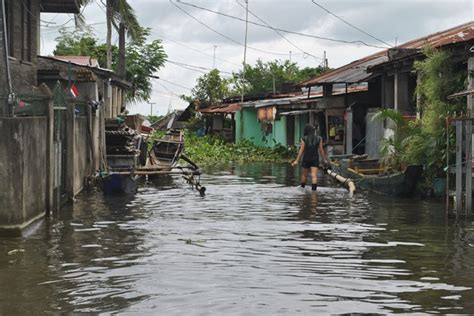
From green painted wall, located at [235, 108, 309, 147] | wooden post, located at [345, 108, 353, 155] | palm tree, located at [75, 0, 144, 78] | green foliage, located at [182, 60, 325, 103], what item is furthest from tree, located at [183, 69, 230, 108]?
wooden post, located at [345, 108, 353, 155]

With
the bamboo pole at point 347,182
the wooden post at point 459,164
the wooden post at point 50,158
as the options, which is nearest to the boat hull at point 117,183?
the wooden post at point 50,158

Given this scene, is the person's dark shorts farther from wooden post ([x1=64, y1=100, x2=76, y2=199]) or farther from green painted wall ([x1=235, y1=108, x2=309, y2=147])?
green painted wall ([x1=235, y1=108, x2=309, y2=147])

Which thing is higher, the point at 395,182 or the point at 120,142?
the point at 120,142

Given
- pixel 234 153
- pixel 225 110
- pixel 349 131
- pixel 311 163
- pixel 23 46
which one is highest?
pixel 23 46

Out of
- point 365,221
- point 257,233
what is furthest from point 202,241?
point 365,221

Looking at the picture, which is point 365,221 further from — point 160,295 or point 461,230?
point 160,295

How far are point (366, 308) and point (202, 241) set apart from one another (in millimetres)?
4550

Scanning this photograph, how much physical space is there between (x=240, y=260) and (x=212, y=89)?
54280 millimetres

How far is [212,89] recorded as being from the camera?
6359 centimetres

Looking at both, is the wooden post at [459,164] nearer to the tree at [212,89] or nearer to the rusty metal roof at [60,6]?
the rusty metal roof at [60,6]

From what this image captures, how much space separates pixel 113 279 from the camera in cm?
858

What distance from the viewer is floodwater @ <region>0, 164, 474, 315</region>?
750 cm

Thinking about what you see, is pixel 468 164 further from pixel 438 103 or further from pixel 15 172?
pixel 15 172

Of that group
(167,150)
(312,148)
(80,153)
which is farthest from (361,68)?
(80,153)
